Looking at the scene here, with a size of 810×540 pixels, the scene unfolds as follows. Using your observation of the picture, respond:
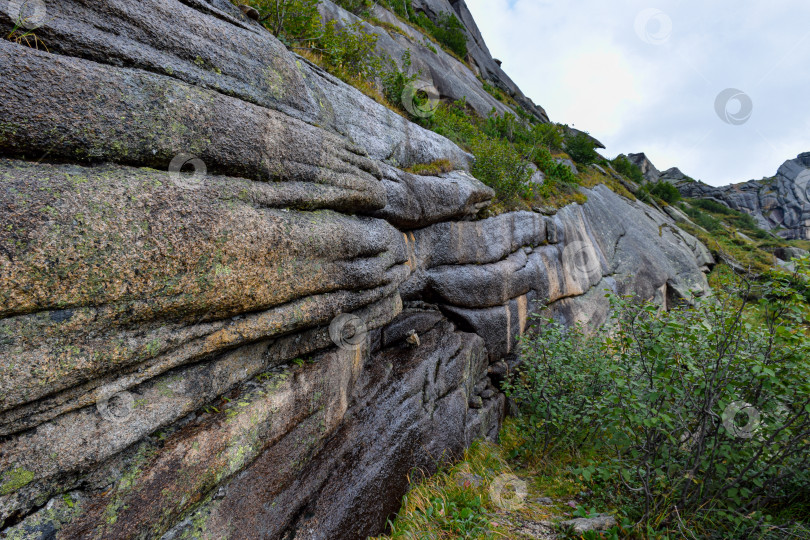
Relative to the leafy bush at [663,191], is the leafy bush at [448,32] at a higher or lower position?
higher

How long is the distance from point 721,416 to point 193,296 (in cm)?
547

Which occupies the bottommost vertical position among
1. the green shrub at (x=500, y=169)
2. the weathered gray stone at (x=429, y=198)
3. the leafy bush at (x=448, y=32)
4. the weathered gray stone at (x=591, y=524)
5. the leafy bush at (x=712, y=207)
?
the weathered gray stone at (x=591, y=524)

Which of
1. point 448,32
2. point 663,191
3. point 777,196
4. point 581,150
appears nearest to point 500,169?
point 581,150

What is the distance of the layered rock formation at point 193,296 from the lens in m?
2.31

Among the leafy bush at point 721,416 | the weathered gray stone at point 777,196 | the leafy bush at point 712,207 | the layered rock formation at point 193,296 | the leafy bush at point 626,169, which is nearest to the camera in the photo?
the layered rock formation at point 193,296

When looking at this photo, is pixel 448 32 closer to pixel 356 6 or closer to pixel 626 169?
pixel 356 6

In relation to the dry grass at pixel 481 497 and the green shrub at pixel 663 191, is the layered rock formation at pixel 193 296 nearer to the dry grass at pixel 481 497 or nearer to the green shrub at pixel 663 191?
the dry grass at pixel 481 497

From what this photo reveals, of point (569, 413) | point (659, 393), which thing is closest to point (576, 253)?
point (569, 413)

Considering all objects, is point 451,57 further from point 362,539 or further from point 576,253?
point 362,539

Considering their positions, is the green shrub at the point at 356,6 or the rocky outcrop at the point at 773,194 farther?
the rocky outcrop at the point at 773,194

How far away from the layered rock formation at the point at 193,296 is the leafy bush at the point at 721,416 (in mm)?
1126

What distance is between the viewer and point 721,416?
352cm

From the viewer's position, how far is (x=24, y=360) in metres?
2.18

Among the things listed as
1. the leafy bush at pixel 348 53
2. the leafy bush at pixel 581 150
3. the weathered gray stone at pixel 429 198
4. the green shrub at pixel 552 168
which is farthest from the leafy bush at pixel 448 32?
the weathered gray stone at pixel 429 198
